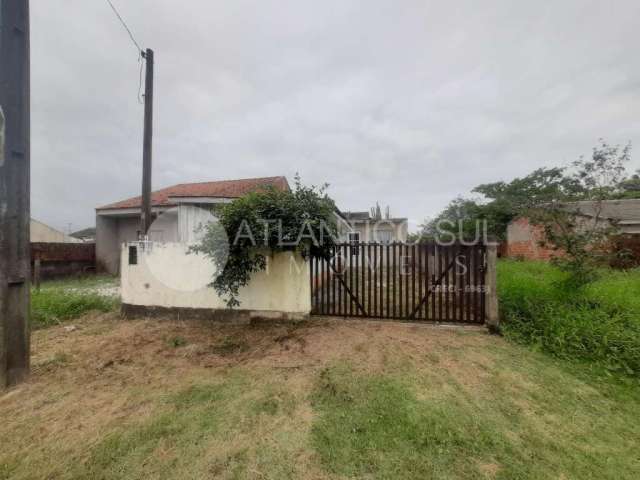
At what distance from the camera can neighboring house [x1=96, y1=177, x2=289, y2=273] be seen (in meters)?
10.5

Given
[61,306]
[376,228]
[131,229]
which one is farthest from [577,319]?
[131,229]

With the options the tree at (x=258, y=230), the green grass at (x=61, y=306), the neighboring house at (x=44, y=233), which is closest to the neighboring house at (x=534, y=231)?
the tree at (x=258, y=230)

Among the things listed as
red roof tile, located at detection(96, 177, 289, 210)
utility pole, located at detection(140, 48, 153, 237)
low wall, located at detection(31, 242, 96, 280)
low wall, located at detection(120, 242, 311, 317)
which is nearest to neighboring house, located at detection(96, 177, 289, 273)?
red roof tile, located at detection(96, 177, 289, 210)

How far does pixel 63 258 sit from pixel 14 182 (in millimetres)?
12230

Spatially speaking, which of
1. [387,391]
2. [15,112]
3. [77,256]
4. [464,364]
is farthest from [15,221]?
[77,256]

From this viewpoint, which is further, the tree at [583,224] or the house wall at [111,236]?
the house wall at [111,236]

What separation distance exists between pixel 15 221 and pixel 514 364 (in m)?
6.22

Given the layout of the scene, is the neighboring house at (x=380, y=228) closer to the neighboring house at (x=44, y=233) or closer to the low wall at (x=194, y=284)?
the low wall at (x=194, y=284)

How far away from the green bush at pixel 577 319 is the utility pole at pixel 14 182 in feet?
21.9

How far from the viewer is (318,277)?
5.18 meters

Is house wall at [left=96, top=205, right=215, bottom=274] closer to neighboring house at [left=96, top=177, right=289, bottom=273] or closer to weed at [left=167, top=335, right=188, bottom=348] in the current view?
neighboring house at [left=96, top=177, right=289, bottom=273]

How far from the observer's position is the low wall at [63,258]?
10758 mm

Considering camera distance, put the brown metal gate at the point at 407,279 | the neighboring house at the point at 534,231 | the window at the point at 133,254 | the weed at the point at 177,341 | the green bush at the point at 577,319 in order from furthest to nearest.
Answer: the neighboring house at the point at 534,231
the window at the point at 133,254
the brown metal gate at the point at 407,279
the weed at the point at 177,341
the green bush at the point at 577,319

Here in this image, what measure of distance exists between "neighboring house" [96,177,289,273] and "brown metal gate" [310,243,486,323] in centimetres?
695
